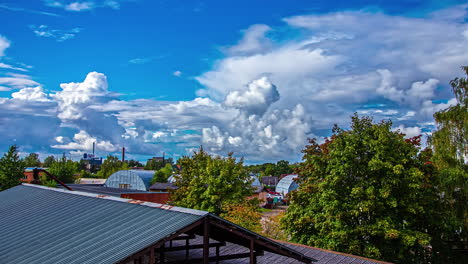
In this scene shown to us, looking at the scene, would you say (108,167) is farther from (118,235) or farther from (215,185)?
(118,235)

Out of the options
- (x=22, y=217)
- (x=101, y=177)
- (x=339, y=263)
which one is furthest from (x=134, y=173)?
(x=339, y=263)

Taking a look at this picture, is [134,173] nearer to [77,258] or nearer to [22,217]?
[22,217]

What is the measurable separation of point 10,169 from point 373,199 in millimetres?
47334

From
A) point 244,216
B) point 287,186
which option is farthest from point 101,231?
point 287,186

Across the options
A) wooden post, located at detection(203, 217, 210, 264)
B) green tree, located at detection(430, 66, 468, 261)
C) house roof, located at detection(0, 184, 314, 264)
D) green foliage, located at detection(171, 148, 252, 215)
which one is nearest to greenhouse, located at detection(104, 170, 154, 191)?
green foliage, located at detection(171, 148, 252, 215)

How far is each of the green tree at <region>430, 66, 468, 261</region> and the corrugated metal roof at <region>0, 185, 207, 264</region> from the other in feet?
66.1

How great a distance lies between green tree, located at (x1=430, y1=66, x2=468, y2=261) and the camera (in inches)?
1011

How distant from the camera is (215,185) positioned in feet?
114

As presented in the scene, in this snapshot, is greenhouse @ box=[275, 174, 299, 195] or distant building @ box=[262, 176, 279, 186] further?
distant building @ box=[262, 176, 279, 186]

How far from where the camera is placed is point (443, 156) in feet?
90.5

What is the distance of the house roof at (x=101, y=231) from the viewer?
34.3 feet

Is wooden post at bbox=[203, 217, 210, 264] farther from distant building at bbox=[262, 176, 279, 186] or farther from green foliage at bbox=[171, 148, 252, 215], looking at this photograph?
distant building at bbox=[262, 176, 279, 186]

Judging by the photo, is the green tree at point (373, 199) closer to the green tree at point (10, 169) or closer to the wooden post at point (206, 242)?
the wooden post at point (206, 242)

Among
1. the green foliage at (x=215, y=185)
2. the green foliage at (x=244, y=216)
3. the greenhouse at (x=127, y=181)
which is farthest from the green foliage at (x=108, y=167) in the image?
the green foliage at (x=244, y=216)
